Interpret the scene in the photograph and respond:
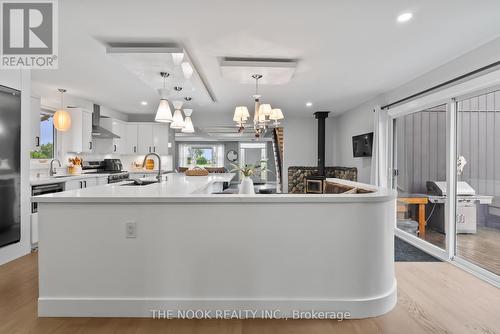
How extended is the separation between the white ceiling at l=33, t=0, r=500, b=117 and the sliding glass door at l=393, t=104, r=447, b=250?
726mm

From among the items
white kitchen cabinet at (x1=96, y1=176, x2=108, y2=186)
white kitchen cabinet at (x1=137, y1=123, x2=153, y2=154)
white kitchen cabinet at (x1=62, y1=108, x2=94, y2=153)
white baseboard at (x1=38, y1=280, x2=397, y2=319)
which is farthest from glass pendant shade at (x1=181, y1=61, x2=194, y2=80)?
white kitchen cabinet at (x1=137, y1=123, x2=153, y2=154)

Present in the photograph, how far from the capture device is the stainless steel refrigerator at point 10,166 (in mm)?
3131

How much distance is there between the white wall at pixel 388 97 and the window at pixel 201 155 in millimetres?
7007

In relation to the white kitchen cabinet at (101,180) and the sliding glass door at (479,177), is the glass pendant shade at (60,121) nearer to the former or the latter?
the white kitchen cabinet at (101,180)

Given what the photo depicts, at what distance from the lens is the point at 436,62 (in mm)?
3406

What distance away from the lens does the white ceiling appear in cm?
226

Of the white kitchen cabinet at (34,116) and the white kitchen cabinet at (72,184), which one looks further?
the white kitchen cabinet at (72,184)

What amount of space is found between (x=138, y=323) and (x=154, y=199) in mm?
879

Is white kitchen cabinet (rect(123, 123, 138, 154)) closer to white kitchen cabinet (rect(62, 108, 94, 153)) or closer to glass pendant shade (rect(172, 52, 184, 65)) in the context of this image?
white kitchen cabinet (rect(62, 108, 94, 153))

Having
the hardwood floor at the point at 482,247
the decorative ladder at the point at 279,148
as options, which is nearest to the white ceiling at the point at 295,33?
the hardwood floor at the point at 482,247

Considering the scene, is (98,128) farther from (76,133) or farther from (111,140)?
(111,140)

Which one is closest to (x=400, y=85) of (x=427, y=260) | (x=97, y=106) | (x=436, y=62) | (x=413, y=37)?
(x=436, y=62)

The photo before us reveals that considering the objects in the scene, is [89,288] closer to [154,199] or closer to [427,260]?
[154,199]

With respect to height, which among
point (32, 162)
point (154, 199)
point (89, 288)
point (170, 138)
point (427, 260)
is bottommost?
point (427, 260)
